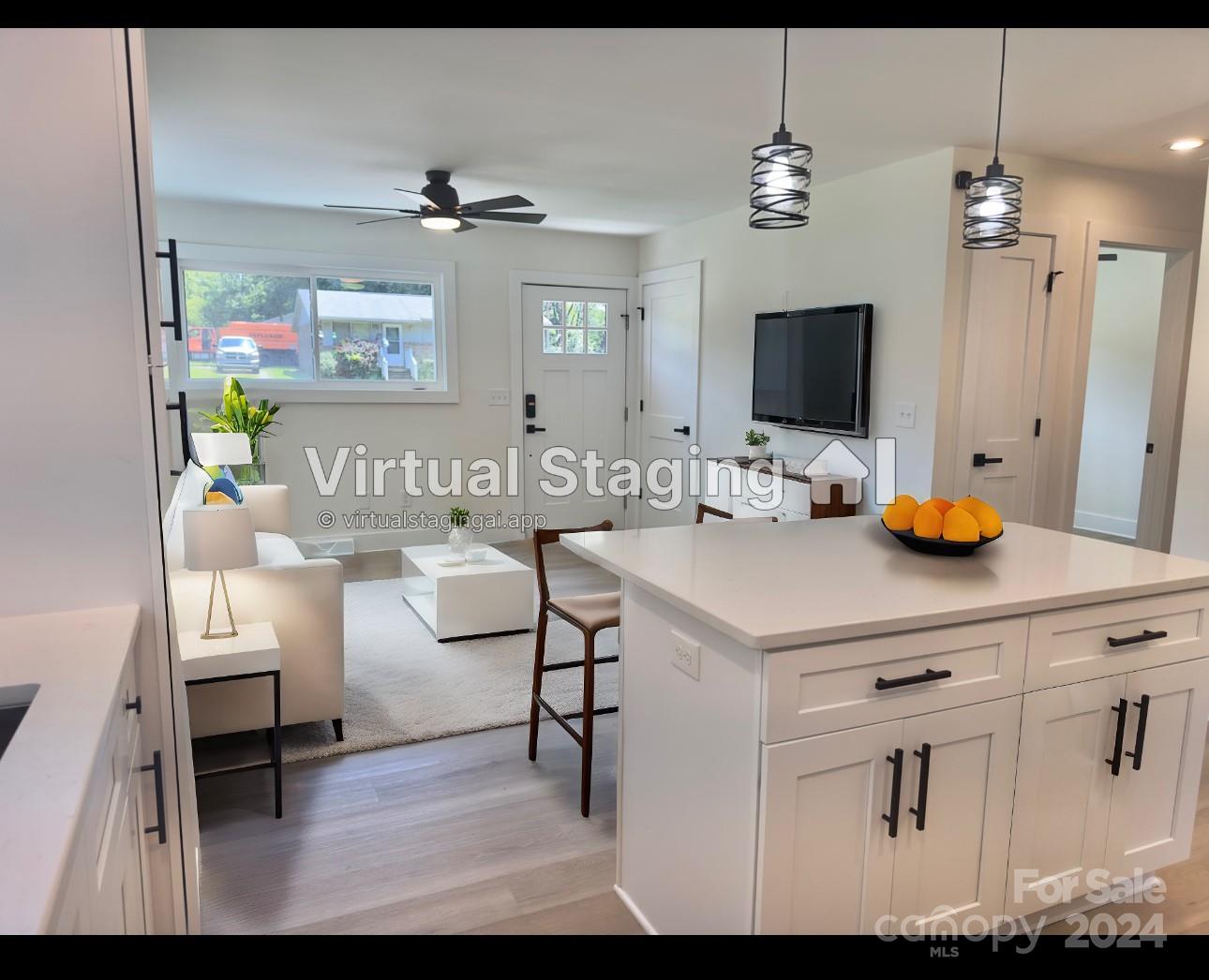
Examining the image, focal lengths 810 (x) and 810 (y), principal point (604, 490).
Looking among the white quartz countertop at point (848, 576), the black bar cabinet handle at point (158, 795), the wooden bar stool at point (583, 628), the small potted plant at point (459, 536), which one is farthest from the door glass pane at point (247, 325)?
the black bar cabinet handle at point (158, 795)

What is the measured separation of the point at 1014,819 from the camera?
5.87 ft

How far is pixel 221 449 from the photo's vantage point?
4305 millimetres

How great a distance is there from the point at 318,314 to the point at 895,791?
5.32m

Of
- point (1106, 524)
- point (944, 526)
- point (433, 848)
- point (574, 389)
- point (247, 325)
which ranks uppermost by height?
point (247, 325)

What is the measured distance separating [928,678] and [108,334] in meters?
1.71

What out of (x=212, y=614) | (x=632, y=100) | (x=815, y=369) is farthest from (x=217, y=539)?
(x=815, y=369)

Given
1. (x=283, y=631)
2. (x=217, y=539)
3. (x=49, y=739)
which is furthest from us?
(x=283, y=631)

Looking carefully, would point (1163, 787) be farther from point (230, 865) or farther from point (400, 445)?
point (400, 445)

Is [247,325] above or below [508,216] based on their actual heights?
below

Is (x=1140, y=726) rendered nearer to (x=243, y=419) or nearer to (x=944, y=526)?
(x=944, y=526)

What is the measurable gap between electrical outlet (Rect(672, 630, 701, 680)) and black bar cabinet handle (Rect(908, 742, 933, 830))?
1.51 ft

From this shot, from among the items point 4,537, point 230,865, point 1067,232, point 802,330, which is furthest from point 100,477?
point 1067,232

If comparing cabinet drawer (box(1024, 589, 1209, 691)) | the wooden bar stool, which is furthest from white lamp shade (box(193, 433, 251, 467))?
cabinet drawer (box(1024, 589, 1209, 691))

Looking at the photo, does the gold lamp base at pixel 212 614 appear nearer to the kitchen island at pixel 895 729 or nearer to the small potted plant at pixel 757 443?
the kitchen island at pixel 895 729
